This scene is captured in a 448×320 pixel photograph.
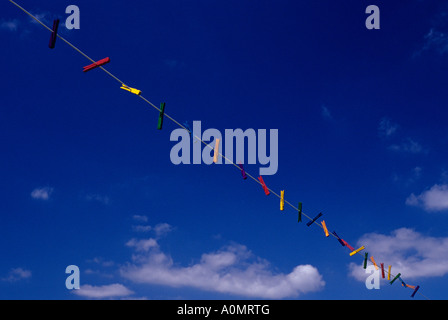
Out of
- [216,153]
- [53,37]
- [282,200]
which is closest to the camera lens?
[53,37]

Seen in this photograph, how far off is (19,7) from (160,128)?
2.42 metres

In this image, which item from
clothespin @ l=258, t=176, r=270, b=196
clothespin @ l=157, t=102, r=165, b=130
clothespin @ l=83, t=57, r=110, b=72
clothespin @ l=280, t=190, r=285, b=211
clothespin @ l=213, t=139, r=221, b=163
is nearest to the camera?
clothespin @ l=83, t=57, r=110, b=72

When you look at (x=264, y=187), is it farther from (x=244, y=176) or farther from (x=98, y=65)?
(x=98, y=65)

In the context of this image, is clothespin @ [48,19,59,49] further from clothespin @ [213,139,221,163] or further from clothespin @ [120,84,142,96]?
clothespin @ [213,139,221,163]

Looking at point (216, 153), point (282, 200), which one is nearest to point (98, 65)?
point (216, 153)

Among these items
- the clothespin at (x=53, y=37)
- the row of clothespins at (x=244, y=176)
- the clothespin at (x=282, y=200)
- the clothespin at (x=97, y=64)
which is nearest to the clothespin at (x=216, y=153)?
the row of clothespins at (x=244, y=176)

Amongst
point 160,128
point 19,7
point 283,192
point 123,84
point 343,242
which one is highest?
point 19,7

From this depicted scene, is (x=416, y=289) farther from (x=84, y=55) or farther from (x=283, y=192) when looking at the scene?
(x=84, y=55)

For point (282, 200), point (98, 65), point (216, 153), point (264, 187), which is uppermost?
point (98, 65)

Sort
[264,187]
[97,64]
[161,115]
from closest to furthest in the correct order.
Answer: [97,64], [161,115], [264,187]

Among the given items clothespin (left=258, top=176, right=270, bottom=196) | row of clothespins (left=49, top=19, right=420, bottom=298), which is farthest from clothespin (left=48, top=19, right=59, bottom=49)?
clothespin (left=258, top=176, right=270, bottom=196)
